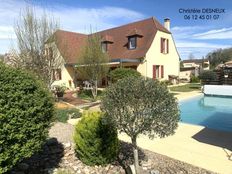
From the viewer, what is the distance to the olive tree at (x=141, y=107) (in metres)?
4.21

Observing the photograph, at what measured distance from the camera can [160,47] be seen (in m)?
25.7

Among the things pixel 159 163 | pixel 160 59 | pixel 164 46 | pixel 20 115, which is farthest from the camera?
pixel 164 46

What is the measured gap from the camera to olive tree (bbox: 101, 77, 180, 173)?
13.8 ft

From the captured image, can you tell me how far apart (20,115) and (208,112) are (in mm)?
12477

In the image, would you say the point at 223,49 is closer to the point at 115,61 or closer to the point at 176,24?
the point at 176,24

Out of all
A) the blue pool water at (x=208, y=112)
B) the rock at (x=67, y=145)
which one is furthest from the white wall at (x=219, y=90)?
the rock at (x=67, y=145)

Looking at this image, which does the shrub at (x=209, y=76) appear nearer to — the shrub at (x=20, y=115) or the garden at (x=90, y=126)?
the garden at (x=90, y=126)

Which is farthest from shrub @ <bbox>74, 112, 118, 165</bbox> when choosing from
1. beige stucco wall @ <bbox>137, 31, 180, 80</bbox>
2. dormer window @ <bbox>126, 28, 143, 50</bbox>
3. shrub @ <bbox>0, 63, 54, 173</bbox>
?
dormer window @ <bbox>126, 28, 143, 50</bbox>

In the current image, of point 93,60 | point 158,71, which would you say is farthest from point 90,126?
point 158,71

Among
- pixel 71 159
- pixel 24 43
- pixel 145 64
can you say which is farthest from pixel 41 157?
pixel 145 64

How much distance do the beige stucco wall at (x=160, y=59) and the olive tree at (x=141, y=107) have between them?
1951cm

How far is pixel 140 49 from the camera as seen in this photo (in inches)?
A: 952

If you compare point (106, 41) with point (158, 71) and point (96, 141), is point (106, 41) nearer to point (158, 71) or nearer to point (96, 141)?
point (158, 71)

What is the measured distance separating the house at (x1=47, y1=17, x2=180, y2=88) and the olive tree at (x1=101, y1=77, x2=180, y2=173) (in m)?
17.4
